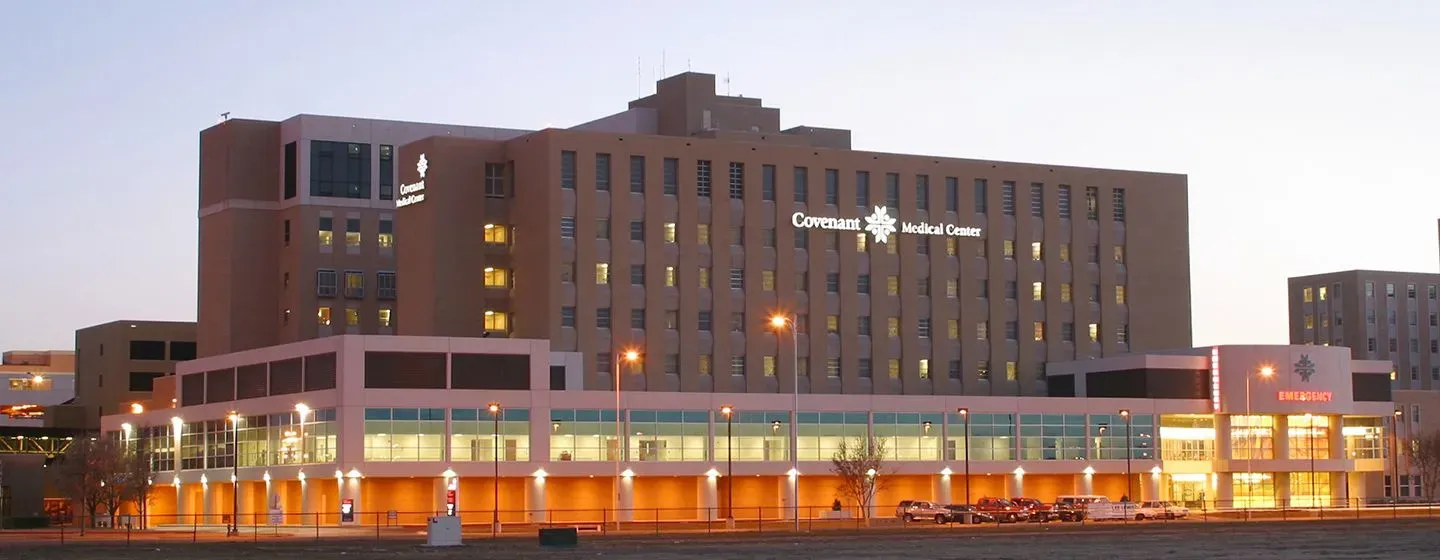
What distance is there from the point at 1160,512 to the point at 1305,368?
37453mm

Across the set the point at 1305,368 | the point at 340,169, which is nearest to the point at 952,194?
the point at 1305,368

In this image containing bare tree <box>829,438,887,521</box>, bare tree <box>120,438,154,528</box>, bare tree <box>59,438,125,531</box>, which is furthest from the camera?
bare tree <box>59,438,125,531</box>

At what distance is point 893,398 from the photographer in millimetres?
147375

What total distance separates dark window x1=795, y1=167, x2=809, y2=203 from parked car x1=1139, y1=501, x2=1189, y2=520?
4072 centimetres

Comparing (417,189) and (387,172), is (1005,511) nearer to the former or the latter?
(417,189)

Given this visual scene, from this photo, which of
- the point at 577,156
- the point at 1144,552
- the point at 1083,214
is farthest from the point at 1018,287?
the point at 1144,552

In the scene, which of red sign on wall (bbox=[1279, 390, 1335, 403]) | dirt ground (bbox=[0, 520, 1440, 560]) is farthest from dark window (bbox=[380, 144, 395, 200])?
dirt ground (bbox=[0, 520, 1440, 560])

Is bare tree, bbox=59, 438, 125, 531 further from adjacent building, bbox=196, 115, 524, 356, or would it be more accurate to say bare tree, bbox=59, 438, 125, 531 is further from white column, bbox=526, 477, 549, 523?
adjacent building, bbox=196, 115, 524, 356

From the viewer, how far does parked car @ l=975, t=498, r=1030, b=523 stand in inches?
4839

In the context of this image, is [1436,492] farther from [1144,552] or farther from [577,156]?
[1144,552]

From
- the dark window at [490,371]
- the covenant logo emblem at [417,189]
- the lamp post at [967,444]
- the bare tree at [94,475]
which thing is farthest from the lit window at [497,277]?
the lamp post at [967,444]

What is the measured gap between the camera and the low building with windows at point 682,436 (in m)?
132

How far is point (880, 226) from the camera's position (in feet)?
520

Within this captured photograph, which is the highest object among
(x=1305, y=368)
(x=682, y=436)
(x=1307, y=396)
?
(x=1305, y=368)
